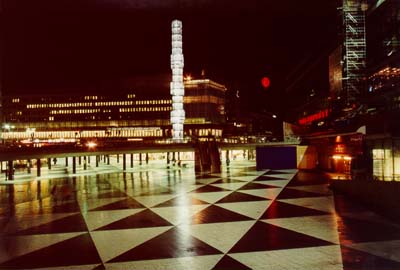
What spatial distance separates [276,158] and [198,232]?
2126cm

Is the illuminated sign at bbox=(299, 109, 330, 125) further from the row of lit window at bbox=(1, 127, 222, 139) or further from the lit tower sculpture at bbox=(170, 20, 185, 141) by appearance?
the row of lit window at bbox=(1, 127, 222, 139)

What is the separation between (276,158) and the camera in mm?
30828

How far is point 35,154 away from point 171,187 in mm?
15366

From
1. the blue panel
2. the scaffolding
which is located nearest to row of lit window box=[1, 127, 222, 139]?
the scaffolding

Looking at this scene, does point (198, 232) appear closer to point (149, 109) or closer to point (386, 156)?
point (386, 156)

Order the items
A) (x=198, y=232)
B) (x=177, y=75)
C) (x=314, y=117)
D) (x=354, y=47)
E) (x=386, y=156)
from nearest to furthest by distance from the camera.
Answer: (x=198, y=232), (x=386, y=156), (x=354, y=47), (x=314, y=117), (x=177, y=75)

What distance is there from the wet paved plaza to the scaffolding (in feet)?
83.0

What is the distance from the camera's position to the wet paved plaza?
8039 mm

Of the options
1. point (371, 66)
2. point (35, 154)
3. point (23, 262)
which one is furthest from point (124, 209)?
point (371, 66)

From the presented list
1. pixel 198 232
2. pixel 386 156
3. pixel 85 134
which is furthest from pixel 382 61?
pixel 85 134

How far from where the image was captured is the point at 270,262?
7777 millimetres

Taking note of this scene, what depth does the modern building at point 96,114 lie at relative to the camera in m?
116

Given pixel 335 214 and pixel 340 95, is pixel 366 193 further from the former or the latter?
pixel 340 95

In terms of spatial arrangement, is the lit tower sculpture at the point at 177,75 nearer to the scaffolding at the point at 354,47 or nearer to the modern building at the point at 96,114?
the scaffolding at the point at 354,47
